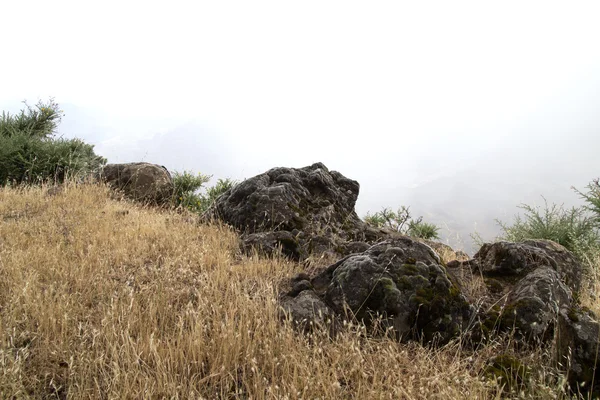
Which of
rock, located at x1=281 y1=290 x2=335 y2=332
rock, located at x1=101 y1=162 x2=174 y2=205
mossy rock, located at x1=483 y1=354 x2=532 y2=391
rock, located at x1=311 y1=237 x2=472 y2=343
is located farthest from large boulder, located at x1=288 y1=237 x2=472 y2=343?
rock, located at x1=101 y1=162 x2=174 y2=205

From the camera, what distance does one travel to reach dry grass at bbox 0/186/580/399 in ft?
7.90

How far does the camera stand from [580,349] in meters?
2.73

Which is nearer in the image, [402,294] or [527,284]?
[402,294]

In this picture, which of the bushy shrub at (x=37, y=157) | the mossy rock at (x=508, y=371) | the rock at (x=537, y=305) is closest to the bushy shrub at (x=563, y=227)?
the rock at (x=537, y=305)

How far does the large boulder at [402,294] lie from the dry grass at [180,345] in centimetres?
19

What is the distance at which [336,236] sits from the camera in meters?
6.20

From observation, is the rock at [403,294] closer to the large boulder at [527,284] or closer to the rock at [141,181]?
the large boulder at [527,284]

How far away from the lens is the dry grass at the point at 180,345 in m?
2.41

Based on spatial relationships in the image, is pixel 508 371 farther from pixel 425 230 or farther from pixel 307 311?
pixel 425 230

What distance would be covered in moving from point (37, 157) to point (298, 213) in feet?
30.0

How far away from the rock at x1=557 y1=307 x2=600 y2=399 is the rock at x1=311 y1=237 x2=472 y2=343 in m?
0.83

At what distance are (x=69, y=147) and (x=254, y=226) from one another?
871cm

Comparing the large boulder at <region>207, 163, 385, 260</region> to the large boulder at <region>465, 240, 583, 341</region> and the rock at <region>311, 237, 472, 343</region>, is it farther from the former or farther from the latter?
the large boulder at <region>465, 240, 583, 341</region>

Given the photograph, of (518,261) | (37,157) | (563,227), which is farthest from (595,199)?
(37,157)
